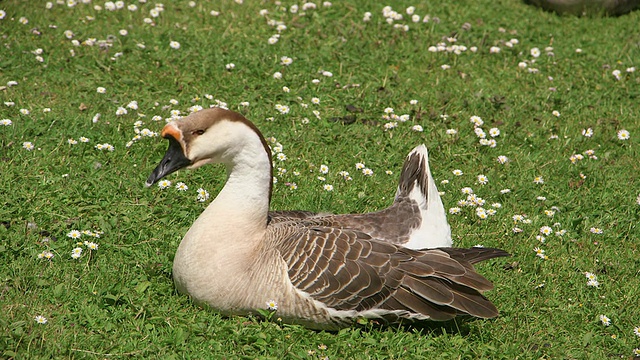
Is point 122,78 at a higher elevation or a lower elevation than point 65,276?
lower

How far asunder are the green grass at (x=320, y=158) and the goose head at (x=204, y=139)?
1.04 meters

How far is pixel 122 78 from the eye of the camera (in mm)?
8250

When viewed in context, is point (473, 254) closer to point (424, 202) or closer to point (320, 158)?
point (424, 202)

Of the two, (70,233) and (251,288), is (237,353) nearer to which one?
(251,288)

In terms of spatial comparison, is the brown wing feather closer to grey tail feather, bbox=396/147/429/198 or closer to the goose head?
the goose head

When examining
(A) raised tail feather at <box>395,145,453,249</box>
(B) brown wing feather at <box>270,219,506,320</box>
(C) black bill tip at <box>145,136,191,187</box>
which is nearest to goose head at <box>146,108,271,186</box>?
(C) black bill tip at <box>145,136,191,187</box>

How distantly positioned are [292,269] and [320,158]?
8.32 ft

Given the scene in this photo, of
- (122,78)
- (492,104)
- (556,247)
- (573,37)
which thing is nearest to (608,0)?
(573,37)

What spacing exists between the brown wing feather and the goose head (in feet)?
2.59

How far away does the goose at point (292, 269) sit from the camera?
4.94 metres

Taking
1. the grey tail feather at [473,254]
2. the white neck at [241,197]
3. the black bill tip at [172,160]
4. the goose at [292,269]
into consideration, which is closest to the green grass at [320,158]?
the goose at [292,269]

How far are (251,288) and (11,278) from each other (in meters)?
1.65

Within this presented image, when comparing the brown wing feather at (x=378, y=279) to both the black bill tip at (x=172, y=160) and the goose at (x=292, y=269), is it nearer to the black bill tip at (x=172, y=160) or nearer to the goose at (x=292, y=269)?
the goose at (x=292, y=269)

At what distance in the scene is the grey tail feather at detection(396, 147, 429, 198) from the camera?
6.07 metres
